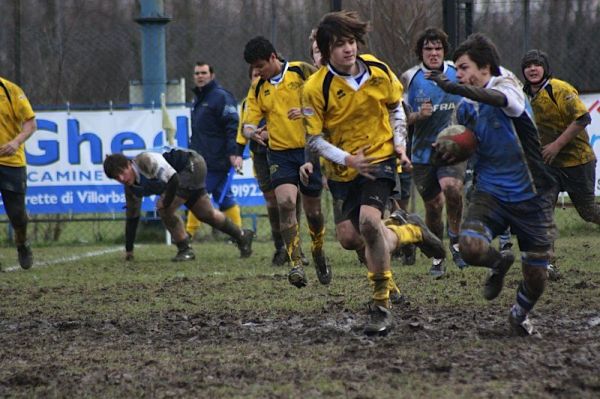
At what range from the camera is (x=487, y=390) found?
16.6 ft

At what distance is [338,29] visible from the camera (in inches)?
279

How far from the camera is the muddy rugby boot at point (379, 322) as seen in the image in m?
6.79

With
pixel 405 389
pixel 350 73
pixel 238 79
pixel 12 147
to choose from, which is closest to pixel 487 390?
pixel 405 389

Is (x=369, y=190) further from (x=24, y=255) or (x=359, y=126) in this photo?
(x=24, y=255)

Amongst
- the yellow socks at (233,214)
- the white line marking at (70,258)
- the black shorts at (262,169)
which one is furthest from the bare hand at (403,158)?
the yellow socks at (233,214)

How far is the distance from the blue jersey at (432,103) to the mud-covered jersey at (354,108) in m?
3.19

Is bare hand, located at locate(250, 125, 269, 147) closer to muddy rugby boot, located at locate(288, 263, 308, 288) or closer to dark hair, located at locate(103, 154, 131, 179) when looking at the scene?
dark hair, located at locate(103, 154, 131, 179)

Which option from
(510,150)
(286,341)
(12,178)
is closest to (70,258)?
(12,178)

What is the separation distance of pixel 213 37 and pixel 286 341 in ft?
35.5

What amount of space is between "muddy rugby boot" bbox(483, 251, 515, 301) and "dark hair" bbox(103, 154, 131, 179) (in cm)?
576

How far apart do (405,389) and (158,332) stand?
2.64m

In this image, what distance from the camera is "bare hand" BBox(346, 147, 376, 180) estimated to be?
6945 mm

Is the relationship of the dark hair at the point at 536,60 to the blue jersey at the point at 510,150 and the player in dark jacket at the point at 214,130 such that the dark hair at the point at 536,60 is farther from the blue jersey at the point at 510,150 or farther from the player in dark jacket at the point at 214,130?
the player in dark jacket at the point at 214,130

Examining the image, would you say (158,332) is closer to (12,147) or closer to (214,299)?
(214,299)
